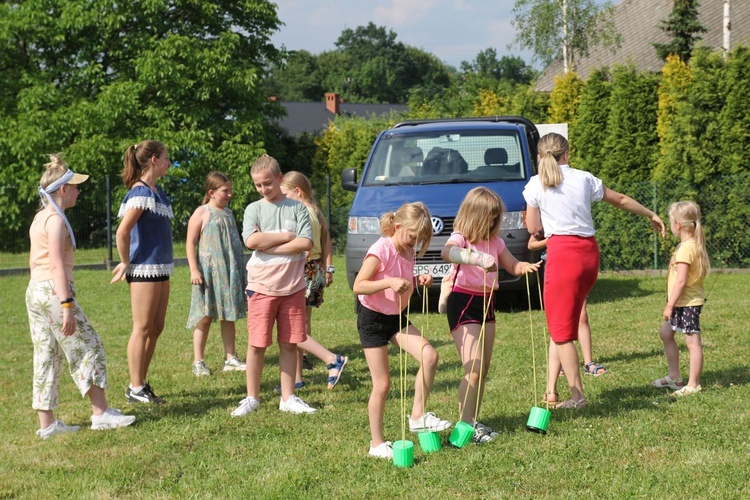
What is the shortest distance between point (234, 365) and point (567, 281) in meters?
3.47

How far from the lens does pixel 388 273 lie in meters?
4.92

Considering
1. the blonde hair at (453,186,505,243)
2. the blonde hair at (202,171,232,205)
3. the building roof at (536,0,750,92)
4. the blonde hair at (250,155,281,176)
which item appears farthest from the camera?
the building roof at (536,0,750,92)

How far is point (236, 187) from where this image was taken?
2520 cm

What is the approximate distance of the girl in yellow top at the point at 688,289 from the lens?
6.21 m

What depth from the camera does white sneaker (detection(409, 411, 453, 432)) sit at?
5324 millimetres

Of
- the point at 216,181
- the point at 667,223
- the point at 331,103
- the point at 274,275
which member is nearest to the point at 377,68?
the point at 331,103

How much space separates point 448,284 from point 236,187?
2057 centimetres

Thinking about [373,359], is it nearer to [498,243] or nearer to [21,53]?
[498,243]

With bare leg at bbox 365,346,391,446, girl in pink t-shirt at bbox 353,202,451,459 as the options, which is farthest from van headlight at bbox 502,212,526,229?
bare leg at bbox 365,346,391,446

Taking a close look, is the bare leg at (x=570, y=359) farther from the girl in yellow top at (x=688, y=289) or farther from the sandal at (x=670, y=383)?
the sandal at (x=670, y=383)

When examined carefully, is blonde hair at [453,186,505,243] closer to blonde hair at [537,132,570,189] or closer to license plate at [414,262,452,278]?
blonde hair at [537,132,570,189]

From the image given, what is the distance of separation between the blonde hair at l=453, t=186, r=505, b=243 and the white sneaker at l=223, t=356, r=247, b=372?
334cm

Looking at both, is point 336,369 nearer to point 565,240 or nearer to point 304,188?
point 304,188

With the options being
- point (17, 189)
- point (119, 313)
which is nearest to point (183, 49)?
point (17, 189)
